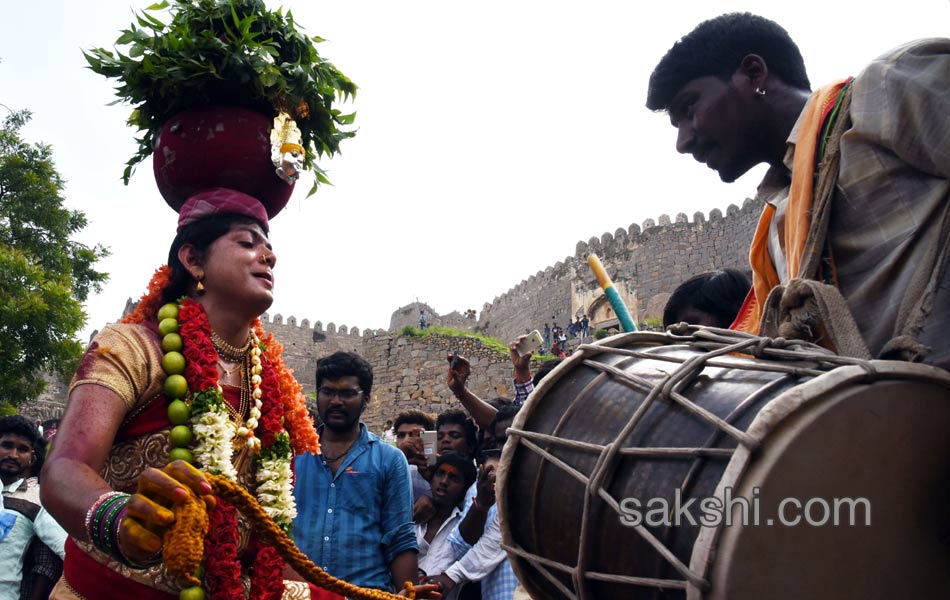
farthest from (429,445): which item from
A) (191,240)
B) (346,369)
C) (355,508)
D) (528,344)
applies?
(191,240)

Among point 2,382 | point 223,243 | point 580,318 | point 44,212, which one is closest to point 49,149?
point 44,212

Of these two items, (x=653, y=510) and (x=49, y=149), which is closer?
(x=653, y=510)

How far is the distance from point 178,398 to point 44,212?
48.9ft

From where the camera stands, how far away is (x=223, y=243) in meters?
2.88

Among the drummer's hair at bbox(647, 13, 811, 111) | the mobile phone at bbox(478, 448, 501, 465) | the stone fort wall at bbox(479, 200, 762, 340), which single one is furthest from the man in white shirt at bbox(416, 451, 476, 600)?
the stone fort wall at bbox(479, 200, 762, 340)

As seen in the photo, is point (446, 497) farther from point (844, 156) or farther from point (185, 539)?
point (844, 156)

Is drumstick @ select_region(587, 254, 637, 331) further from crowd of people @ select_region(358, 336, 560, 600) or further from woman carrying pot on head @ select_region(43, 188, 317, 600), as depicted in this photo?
woman carrying pot on head @ select_region(43, 188, 317, 600)

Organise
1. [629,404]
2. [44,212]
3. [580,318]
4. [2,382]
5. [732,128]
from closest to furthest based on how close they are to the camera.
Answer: [629,404] < [732,128] < [2,382] < [44,212] < [580,318]

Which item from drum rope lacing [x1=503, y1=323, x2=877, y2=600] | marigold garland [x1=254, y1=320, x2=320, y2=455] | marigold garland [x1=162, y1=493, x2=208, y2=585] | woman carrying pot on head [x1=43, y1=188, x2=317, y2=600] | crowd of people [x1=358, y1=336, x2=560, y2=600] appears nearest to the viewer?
drum rope lacing [x1=503, y1=323, x2=877, y2=600]

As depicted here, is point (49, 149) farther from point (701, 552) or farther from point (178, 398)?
point (701, 552)

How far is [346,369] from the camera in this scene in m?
5.07

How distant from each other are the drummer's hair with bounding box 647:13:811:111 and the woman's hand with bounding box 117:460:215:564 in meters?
1.94

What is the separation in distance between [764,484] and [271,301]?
1997 millimetres

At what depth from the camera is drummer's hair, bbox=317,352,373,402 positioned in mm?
5055
